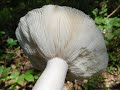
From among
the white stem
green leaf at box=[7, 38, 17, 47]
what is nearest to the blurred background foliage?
green leaf at box=[7, 38, 17, 47]

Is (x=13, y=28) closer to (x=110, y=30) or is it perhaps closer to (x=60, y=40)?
(x=110, y=30)

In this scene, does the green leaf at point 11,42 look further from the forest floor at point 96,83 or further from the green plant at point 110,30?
the green plant at point 110,30

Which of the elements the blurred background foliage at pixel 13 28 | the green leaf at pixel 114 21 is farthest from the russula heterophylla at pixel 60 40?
the green leaf at pixel 114 21

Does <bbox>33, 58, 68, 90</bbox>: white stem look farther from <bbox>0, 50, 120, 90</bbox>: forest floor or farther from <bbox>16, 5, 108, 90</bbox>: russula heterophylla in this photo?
<bbox>0, 50, 120, 90</bbox>: forest floor

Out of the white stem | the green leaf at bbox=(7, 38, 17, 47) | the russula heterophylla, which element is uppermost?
the russula heterophylla

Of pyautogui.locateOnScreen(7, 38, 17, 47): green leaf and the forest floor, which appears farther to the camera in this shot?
pyautogui.locateOnScreen(7, 38, 17, 47): green leaf

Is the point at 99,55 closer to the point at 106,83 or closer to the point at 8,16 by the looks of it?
the point at 106,83
